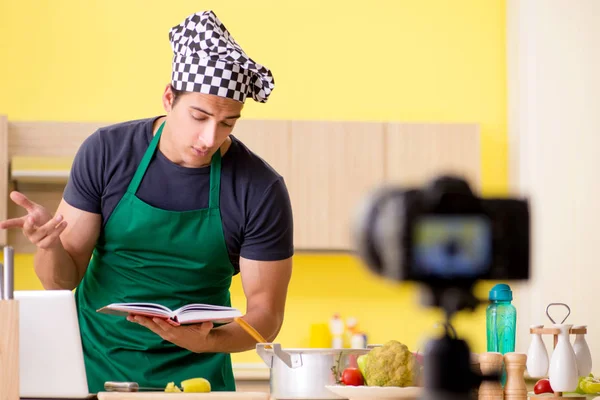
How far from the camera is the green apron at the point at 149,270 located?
2.20m

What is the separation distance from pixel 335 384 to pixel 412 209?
1.04 metres

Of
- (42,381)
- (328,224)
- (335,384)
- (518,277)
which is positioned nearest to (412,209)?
(518,277)

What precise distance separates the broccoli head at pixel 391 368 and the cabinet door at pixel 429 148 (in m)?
2.91

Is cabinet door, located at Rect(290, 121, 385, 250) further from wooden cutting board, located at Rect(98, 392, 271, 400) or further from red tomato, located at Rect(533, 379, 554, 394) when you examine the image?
wooden cutting board, located at Rect(98, 392, 271, 400)

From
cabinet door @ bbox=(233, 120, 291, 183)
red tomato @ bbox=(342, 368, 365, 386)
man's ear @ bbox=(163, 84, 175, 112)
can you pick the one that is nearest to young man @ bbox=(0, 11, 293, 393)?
man's ear @ bbox=(163, 84, 175, 112)

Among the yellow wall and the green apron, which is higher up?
the yellow wall

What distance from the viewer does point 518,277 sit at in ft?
2.35

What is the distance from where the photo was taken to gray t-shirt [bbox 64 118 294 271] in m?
2.24

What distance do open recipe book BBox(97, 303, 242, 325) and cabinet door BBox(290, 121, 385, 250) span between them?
2608 millimetres

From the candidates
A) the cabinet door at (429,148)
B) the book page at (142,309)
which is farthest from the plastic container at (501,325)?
the cabinet door at (429,148)

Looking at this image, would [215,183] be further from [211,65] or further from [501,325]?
[501,325]

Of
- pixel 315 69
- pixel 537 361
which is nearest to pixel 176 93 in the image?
pixel 537 361

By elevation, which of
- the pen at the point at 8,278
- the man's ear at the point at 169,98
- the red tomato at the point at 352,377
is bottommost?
the red tomato at the point at 352,377

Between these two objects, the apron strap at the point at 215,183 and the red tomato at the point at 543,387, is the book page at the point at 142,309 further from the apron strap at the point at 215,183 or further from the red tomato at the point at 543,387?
the red tomato at the point at 543,387
